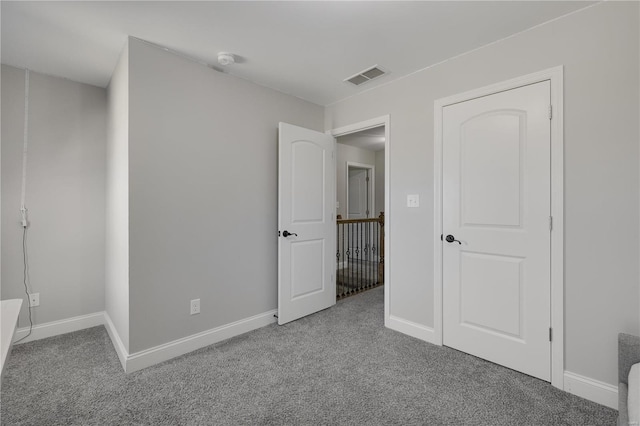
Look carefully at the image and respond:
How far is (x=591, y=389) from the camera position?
182 centimetres

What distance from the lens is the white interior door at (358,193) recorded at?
21.3 ft

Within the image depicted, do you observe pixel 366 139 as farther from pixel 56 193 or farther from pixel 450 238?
pixel 56 193

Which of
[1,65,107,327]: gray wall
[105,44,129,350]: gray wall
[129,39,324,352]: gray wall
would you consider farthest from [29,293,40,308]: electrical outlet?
[129,39,324,352]: gray wall

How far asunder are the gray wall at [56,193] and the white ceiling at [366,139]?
344 centimetres

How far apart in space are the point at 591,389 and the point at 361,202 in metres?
4.94

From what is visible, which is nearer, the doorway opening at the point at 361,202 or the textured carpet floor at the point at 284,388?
the textured carpet floor at the point at 284,388

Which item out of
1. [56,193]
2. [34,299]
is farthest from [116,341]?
[56,193]

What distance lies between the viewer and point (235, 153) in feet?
9.03

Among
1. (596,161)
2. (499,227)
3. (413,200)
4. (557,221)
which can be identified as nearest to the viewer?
(596,161)

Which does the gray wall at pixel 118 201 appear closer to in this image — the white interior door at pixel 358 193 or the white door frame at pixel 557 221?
the white door frame at pixel 557 221

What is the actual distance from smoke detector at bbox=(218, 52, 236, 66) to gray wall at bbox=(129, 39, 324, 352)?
0.73ft

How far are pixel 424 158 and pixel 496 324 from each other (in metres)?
1.43

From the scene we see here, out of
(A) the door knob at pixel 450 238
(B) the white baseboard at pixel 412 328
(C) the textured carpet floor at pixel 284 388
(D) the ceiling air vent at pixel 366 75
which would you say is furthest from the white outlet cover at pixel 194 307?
(D) the ceiling air vent at pixel 366 75

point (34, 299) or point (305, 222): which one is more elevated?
point (305, 222)
